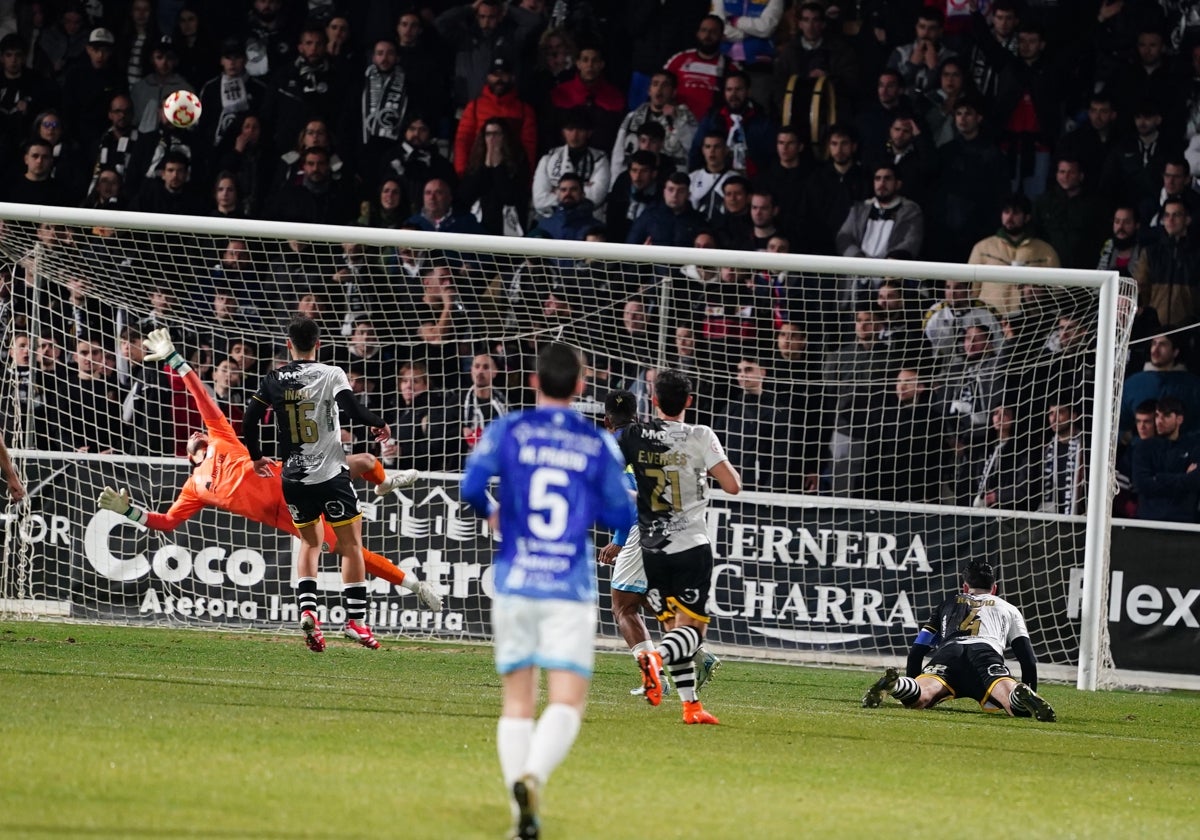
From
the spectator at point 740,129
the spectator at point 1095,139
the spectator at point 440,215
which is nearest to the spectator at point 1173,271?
the spectator at point 1095,139

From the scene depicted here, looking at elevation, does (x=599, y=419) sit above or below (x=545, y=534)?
below

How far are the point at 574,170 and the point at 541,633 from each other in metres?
10.9

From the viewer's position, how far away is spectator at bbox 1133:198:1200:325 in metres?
14.7

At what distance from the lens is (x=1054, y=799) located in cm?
715

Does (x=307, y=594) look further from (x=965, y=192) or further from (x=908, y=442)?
(x=965, y=192)

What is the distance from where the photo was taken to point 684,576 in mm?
9328

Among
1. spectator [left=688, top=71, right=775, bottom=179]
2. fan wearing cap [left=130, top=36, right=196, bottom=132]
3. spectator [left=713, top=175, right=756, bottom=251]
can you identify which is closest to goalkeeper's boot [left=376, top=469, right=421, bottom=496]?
spectator [left=713, top=175, right=756, bottom=251]

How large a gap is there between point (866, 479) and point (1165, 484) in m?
2.51

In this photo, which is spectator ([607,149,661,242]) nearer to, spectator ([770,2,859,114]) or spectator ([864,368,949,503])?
spectator ([770,2,859,114])

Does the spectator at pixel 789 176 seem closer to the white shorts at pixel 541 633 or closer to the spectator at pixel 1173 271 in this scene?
the spectator at pixel 1173 271

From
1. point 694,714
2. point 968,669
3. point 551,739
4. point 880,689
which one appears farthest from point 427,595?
point 551,739

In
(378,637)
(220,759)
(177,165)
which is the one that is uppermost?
(177,165)

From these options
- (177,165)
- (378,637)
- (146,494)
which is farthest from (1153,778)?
(177,165)

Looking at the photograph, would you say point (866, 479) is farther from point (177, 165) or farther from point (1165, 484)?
point (177, 165)
